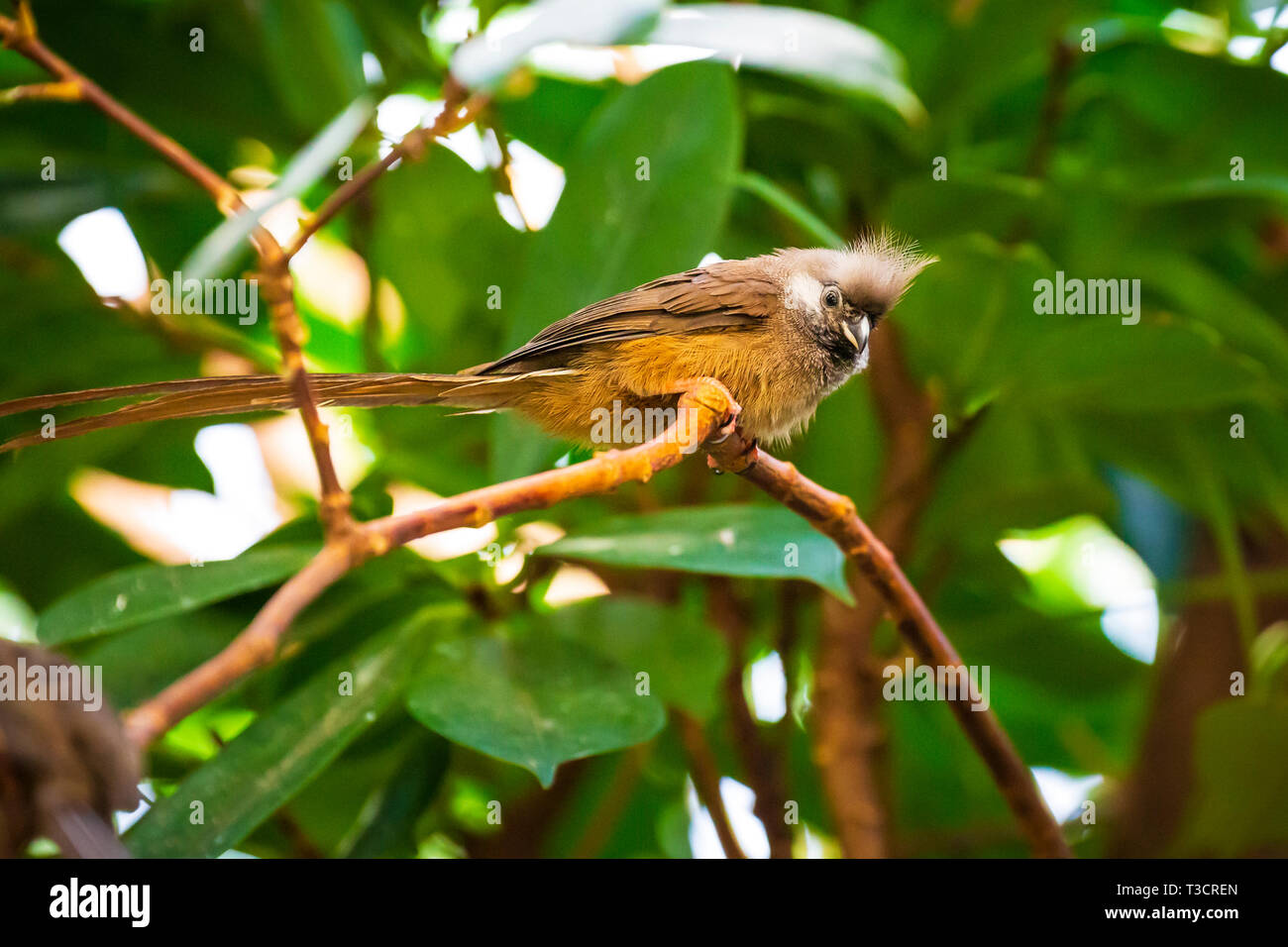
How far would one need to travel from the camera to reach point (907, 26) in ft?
5.94

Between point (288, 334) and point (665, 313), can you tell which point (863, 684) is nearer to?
point (665, 313)

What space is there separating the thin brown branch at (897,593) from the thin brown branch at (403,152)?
1.63 feet

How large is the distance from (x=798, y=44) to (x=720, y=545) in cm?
57

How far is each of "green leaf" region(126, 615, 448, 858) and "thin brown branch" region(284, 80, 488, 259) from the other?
647 millimetres

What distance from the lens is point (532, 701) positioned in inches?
47.9

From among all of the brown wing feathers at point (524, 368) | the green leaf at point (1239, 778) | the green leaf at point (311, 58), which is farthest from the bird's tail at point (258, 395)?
the green leaf at point (1239, 778)

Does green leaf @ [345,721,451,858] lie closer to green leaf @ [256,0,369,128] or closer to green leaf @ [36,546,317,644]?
green leaf @ [36,546,317,644]

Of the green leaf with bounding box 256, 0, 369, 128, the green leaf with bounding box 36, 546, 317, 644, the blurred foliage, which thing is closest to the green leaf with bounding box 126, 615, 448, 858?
the blurred foliage

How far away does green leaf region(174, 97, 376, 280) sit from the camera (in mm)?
803

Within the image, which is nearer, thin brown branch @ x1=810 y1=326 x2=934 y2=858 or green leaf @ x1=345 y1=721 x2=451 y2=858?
green leaf @ x1=345 y1=721 x2=451 y2=858

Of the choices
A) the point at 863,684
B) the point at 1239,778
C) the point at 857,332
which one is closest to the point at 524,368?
the point at 857,332

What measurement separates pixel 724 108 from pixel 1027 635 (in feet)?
3.49

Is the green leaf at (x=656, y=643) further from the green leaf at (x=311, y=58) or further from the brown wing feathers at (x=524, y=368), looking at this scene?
the green leaf at (x=311, y=58)

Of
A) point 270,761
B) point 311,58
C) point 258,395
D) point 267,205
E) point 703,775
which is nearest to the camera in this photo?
point 267,205
